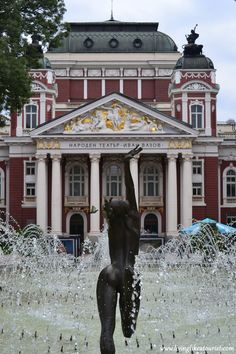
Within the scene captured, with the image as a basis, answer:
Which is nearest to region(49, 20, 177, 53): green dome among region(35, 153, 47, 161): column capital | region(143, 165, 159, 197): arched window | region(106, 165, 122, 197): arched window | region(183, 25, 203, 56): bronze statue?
region(183, 25, 203, 56): bronze statue

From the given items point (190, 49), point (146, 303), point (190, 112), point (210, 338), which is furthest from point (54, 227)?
point (210, 338)

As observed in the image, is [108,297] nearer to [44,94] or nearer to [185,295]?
[185,295]

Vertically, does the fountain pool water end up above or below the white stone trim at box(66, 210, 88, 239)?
below

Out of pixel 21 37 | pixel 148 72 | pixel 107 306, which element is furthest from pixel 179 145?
pixel 107 306

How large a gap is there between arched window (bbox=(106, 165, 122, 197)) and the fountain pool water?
21.2 meters

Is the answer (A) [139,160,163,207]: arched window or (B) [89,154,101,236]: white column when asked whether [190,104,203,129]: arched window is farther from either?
(B) [89,154,101,236]: white column

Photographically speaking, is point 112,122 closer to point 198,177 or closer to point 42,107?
point 42,107

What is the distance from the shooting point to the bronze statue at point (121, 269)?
24.2 feet

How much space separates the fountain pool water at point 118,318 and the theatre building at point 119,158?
19.3 m

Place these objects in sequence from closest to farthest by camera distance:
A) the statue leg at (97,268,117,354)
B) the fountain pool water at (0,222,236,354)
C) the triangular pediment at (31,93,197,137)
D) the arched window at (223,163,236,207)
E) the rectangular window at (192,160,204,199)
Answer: the statue leg at (97,268,117,354), the fountain pool water at (0,222,236,354), the triangular pediment at (31,93,197,137), the rectangular window at (192,160,204,199), the arched window at (223,163,236,207)

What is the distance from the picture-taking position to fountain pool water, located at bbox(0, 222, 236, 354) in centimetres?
1069

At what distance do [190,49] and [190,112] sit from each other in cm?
472

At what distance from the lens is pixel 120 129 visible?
45.0 metres

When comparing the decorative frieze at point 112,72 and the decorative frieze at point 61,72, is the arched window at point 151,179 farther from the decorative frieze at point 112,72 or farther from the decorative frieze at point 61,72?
the decorative frieze at point 61,72
